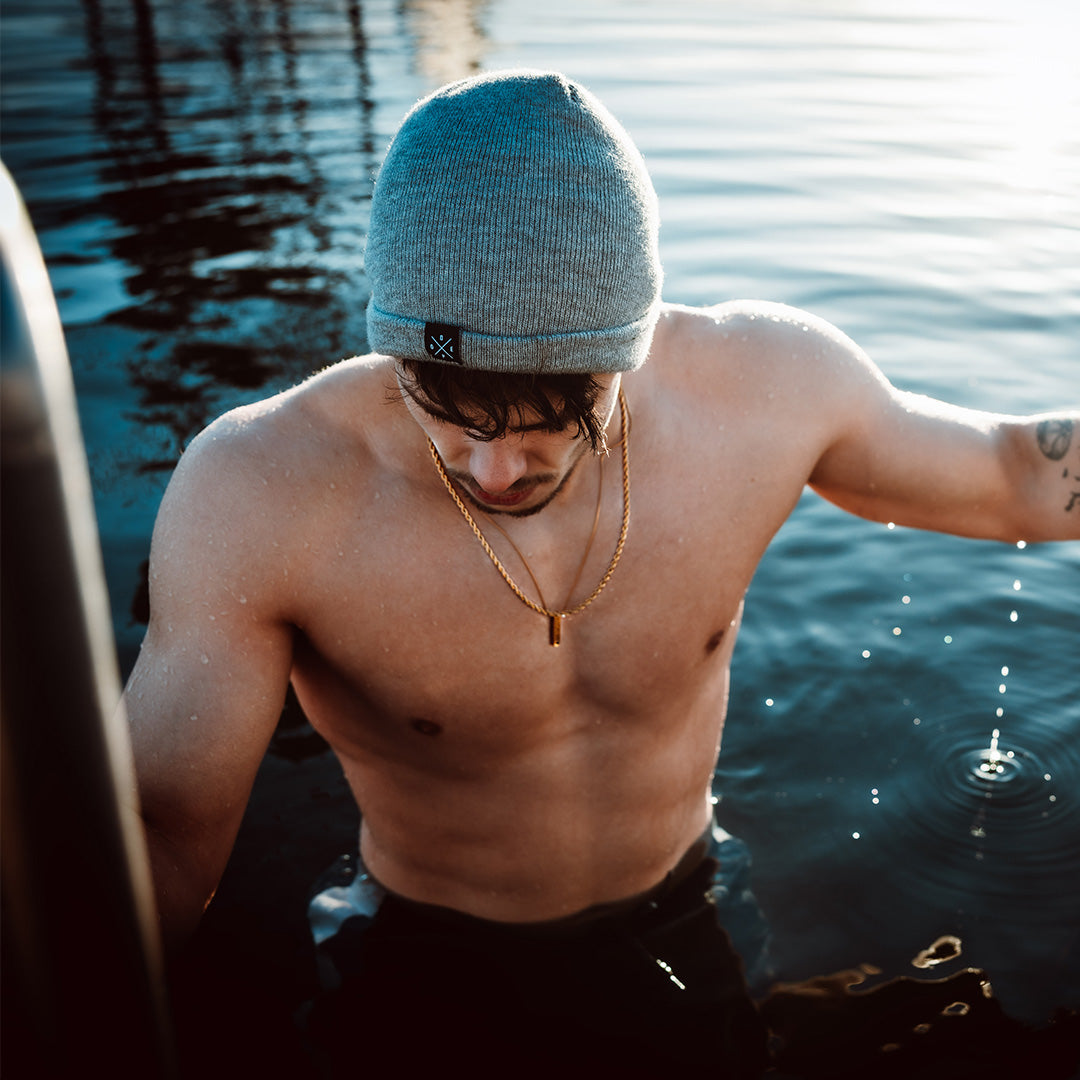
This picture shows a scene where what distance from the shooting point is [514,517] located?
2002 mm

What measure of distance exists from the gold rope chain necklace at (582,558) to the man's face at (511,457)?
0.06m

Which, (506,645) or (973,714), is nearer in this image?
(506,645)

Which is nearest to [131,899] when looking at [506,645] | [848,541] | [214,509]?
[214,509]

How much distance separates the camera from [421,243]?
152 cm

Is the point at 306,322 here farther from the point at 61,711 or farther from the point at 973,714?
the point at 61,711

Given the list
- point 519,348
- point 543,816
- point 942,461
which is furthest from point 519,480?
point 942,461

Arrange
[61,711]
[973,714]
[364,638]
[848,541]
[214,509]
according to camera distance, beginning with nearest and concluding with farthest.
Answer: [61,711] < [214,509] < [364,638] < [973,714] < [848,541]

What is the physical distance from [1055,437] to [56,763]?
227 cm

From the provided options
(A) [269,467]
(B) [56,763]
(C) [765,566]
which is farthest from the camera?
(C) [765,566]

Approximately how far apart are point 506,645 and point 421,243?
809 mm

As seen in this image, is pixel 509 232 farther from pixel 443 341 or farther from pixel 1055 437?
pixel 1055 437

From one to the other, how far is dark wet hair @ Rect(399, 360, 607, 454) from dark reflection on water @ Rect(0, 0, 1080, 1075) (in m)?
1.87

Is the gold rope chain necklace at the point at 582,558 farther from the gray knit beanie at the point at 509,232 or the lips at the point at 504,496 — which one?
the gray knit beanie at the point at 509,232

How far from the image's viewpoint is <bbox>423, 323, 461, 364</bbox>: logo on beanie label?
5.07 ft
